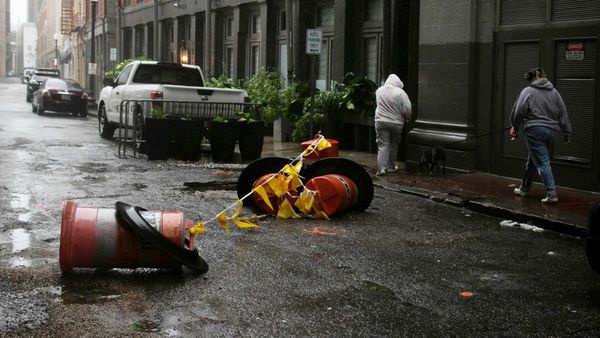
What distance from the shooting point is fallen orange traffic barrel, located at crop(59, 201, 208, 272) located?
652 centimetres

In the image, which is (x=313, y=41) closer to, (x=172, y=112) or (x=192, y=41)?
(x=172, y=112)

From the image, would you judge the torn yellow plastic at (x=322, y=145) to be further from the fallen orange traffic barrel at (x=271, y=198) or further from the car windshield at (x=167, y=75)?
the car windshield at (x=167, y=75)

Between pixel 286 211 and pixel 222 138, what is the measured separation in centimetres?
724

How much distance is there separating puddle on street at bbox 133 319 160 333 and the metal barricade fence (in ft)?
37.4

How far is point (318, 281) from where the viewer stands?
22.4 feet

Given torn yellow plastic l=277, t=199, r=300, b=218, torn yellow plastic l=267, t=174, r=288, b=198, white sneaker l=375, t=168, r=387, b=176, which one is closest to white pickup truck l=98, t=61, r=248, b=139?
white sneaker l=375, t=168, r=387, b=176

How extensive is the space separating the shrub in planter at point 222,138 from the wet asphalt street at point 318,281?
5547mm

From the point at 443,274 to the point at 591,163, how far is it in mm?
6201

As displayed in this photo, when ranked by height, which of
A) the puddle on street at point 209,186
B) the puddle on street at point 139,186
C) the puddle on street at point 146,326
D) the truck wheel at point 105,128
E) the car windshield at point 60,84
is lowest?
the puddle on street at point 146,326

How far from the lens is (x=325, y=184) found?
10016 millimetres

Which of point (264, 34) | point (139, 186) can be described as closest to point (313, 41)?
point (139, 186)

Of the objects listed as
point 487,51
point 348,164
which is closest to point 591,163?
point 487,51

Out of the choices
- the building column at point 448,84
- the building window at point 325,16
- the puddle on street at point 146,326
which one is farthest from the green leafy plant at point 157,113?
the puddle on street at point 146,326

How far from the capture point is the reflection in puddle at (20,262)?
23.2 ft
